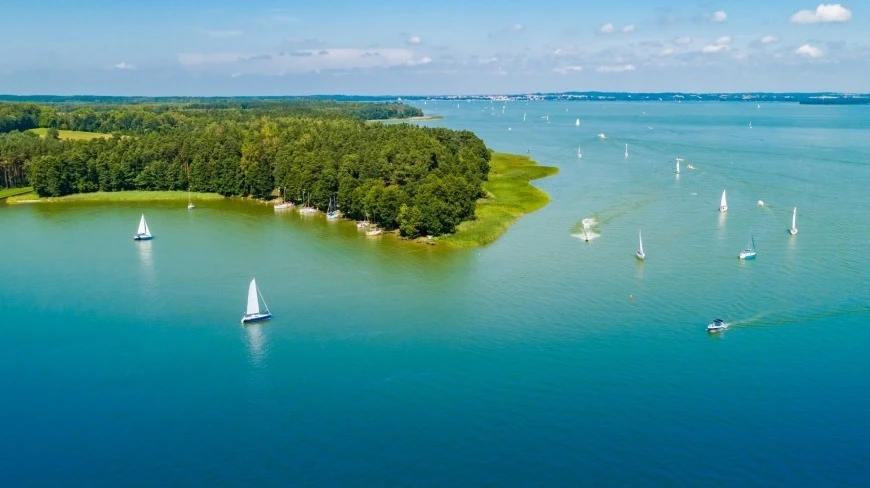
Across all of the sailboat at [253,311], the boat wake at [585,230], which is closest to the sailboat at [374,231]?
the boat wake at [585,230]

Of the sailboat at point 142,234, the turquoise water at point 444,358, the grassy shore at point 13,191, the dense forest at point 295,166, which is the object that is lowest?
the turquoise water at point 444,358

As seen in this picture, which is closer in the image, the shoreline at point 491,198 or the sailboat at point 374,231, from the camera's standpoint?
the shoreline at point 491,198

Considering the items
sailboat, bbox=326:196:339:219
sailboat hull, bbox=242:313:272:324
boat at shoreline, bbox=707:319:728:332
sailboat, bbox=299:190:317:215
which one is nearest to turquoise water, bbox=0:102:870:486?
sailboat hull, bbox=242:313:272:324

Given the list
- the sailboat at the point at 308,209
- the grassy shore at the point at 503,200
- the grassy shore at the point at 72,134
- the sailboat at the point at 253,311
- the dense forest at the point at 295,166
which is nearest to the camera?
the sailboat at the point at 253,311

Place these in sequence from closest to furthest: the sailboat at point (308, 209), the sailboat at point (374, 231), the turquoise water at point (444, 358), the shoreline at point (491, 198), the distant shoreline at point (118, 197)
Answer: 1. the turquoise water at point (444, 358)
2. the shoreline at point (491, 198)
3. the sailboat at point (374, 231)
4. the sailboat at point (308, 209)
5. the distant shoreline at point (118, 197)

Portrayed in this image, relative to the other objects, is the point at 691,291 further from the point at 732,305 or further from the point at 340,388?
the point at 340,388

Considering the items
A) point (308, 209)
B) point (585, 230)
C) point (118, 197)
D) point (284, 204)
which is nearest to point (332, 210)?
point (308, 209)

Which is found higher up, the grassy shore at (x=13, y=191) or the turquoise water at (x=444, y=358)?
the grassy shore at (x=13, y=191)

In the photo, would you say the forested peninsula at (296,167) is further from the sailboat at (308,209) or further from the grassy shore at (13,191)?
the grassy shore at (13,191)
